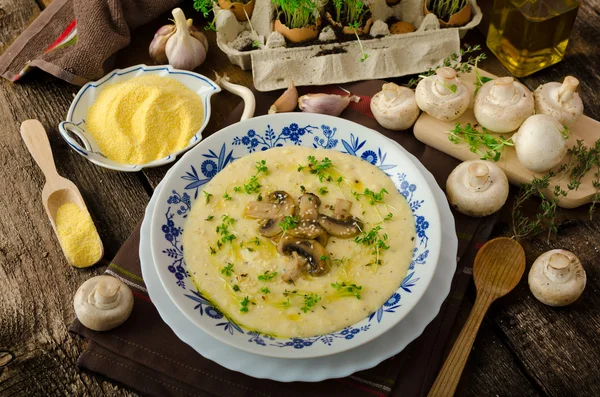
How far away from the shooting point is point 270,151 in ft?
7.72

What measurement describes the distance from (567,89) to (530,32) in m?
0.39

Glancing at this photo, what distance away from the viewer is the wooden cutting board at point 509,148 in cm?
236

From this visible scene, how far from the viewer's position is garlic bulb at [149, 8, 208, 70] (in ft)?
9.27

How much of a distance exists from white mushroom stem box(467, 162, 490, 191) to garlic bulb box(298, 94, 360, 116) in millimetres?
649

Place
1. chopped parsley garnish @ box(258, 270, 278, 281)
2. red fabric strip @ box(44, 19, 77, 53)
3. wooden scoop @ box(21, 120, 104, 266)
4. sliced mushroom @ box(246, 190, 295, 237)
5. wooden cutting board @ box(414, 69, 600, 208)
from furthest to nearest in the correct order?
red fabric strip @ box(44, 19, 77, 53), wooden scoop @ box(21, 120, 104, 266), wooden cutting board @ box(414, 69, 600, 208), sliced mushroom @ box(246, 190, 295, 237), chopped parsley garnish @ box(258, 270, 278, 281)

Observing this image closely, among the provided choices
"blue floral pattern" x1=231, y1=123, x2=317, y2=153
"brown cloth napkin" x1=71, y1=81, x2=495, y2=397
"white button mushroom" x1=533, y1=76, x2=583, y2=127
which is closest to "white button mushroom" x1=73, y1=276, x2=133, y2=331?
"brown cloth napkin" x1=71, y1=81, x2=495, y2=397

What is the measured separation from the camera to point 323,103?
2.64 m

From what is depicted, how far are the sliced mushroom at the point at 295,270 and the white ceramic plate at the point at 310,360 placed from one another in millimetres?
252

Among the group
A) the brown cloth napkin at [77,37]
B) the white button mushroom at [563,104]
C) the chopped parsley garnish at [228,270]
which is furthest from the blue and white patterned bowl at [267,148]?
the brown cloth napkin at [77,37]

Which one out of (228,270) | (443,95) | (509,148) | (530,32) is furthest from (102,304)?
(530,32)

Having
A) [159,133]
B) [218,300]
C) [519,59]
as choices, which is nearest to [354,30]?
[519,59]

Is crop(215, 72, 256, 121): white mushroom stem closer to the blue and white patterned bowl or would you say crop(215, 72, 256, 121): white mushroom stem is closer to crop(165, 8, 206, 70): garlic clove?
crop(165, 8, 206, 70): garlic clove

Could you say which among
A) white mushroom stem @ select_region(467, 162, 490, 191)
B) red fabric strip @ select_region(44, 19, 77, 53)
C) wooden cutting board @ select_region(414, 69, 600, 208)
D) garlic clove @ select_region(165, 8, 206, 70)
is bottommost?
wooden cutting board @ select_region(414, 69, 600, 208)

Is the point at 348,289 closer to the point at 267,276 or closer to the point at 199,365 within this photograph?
the point at 267,276
